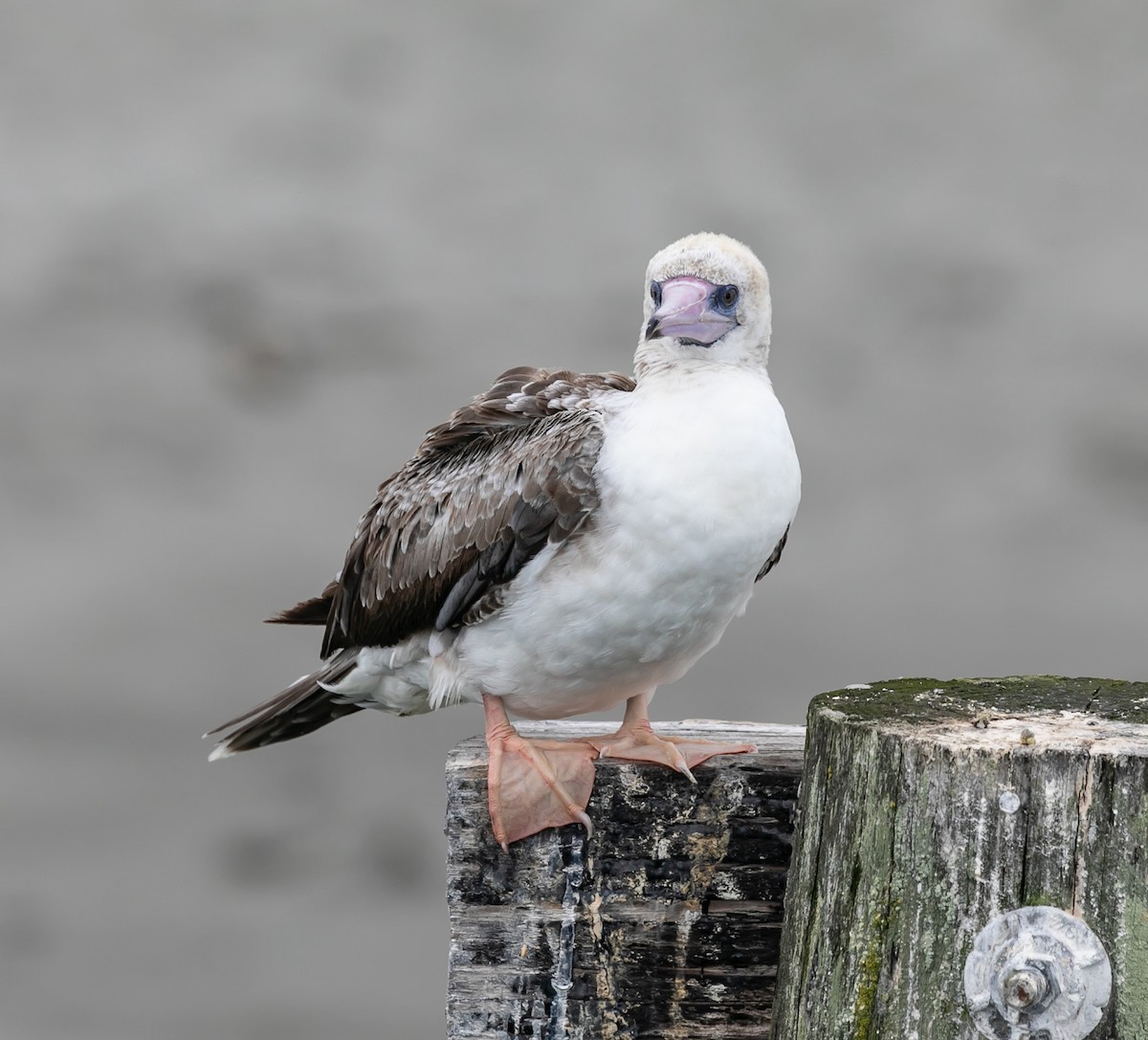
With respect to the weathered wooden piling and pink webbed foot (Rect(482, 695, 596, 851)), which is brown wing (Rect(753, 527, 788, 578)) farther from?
pink webbed foot (Rect(482, 695, 596, 851))

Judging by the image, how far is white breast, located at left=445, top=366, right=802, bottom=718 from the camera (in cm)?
332

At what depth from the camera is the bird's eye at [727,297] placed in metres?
3.45

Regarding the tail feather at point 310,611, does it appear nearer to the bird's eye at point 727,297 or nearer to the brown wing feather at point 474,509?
the brown wing feather at point 474,509

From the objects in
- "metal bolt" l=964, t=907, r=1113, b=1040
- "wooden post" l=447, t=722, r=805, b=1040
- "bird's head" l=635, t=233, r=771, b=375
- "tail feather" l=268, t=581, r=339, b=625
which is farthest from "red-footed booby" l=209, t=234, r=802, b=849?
"metal bolt" l=964, t=907, r=1113, b=1040

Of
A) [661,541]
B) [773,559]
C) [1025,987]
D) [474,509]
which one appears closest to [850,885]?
[1025,987]

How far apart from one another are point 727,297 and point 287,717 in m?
1.90

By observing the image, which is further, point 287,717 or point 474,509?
point 287,717

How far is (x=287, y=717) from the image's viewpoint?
4383 millimetres

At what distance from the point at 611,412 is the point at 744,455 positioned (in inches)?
14.8

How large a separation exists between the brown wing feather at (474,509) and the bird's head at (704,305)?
26 centimetres

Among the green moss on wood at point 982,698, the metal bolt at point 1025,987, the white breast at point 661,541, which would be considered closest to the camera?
the metal bolt at point 1025,987

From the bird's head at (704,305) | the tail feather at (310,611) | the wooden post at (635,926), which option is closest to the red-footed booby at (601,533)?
the bird's head at (704,305)

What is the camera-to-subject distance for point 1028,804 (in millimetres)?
2486

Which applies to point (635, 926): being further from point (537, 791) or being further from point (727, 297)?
point (727, 297)
